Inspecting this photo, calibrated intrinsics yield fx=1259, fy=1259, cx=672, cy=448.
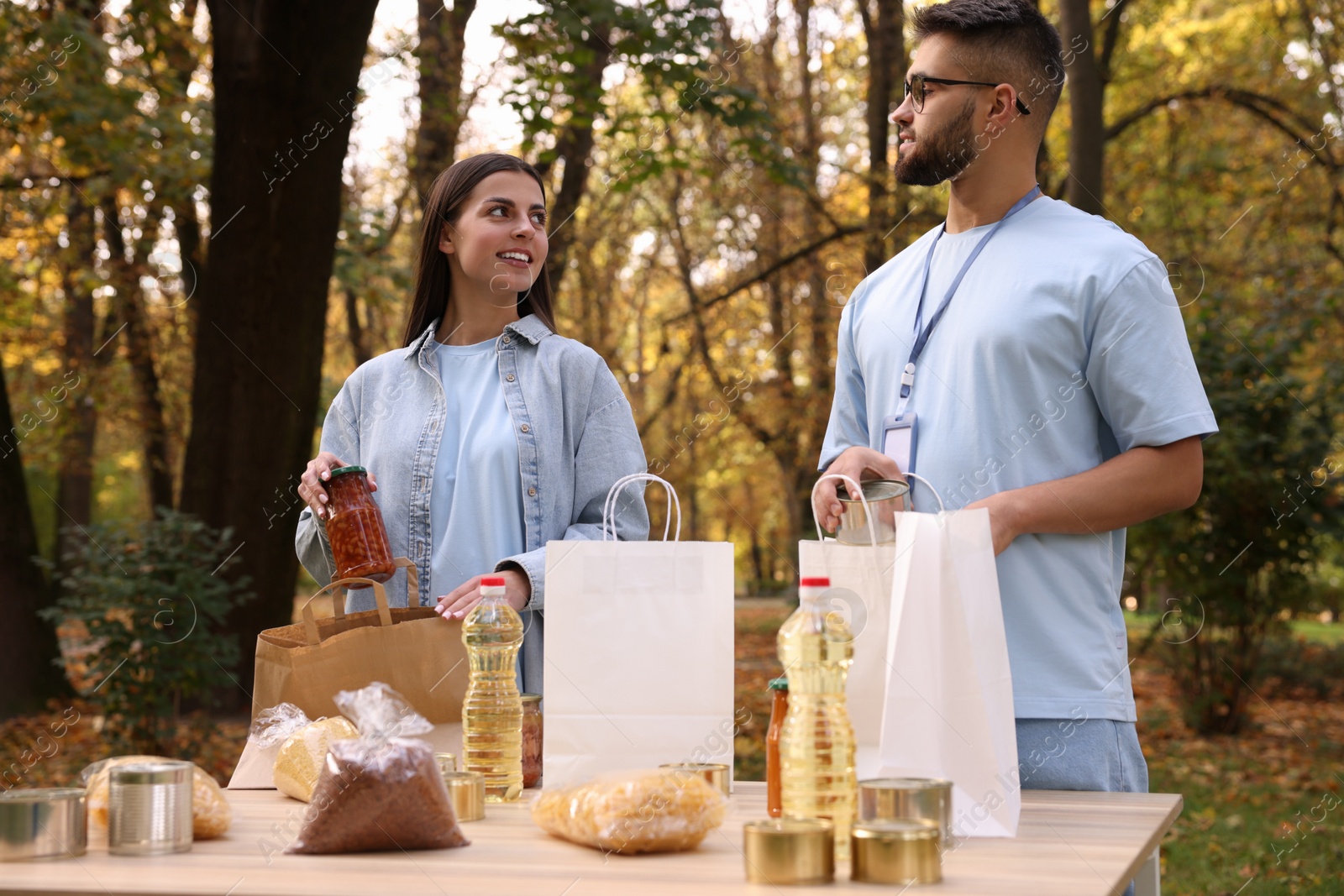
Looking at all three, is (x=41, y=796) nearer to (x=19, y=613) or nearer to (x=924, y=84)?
(x=924, y=84)

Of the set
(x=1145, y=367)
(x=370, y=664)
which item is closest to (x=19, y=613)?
(x=370, y=664)

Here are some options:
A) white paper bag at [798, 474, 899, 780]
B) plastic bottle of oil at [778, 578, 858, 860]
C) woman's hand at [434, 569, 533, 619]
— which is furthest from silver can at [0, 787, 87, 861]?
white paper bag at [798, 474, 899, 780]

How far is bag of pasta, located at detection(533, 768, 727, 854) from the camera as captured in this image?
1697 mm

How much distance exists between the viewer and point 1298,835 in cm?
673

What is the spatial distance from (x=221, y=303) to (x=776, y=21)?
9943 mm

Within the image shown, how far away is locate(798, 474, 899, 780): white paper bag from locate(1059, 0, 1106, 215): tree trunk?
639 cm

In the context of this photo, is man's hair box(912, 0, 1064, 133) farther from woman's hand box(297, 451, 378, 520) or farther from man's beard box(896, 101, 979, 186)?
woman's hand box(297, 451, 378, 520)

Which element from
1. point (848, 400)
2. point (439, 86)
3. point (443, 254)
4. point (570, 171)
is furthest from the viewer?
point (570, 171)

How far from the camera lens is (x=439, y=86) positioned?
11.6 m

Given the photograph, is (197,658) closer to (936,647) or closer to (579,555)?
(579,555)

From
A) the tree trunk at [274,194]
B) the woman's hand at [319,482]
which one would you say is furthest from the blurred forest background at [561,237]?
the woman's hand at [319,482]

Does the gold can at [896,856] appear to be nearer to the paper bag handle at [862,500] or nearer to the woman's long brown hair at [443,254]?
the paper bag handle at [862,500]

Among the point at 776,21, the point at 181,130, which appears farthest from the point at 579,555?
the point at 776,21

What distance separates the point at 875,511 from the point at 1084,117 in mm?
6844
